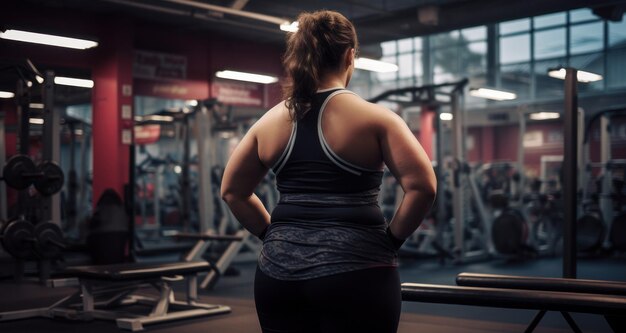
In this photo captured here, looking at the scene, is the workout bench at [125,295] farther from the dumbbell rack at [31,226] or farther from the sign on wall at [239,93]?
the sign on wall at [239,93]

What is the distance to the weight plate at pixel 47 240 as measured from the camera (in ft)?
16.1

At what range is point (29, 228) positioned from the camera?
16.3 ft

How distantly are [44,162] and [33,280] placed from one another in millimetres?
1693

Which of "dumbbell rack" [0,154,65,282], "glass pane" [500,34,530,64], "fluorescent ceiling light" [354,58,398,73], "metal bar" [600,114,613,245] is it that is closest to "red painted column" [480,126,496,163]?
"glass pane" [500,34,530,64]

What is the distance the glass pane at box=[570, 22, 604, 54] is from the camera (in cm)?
1414

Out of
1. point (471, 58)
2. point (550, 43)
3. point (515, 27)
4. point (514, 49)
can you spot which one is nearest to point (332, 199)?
point (550, 43)

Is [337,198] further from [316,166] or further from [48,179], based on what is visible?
[48,179]

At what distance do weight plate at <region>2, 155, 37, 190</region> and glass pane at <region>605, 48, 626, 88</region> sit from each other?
40.2ft

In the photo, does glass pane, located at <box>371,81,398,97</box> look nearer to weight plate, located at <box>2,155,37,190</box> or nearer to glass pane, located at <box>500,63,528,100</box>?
glass pane, located at <box>500,63,528,100</box>

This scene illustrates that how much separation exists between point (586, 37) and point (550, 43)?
84 cm

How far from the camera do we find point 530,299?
90.7 inches

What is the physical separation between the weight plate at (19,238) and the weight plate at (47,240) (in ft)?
0.19

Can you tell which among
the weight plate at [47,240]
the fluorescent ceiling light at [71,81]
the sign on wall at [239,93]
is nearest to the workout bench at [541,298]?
the weight plate at [47,240]

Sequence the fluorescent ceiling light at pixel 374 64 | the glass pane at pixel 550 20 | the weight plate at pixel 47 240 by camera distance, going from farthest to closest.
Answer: the glass pane at pixel 550 20
the fluorescent ceiling light at pixel 374 64
the weight plate at pixel 47 240
